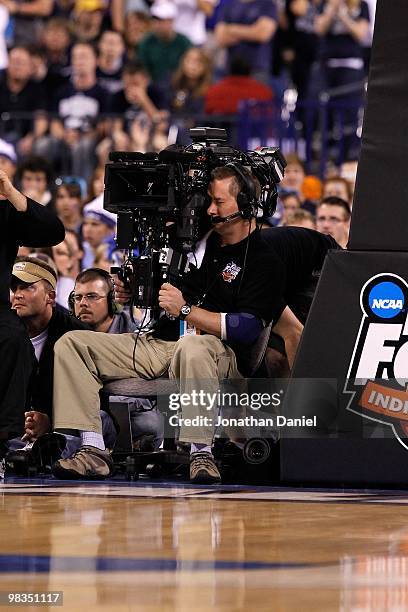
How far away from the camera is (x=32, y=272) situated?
823 cm

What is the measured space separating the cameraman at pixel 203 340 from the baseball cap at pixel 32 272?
0.61 m

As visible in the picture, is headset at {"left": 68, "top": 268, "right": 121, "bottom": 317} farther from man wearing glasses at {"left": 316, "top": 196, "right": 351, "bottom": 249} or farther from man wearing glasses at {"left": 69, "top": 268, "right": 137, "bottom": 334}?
man wearing glasses at {"left": 316, "top": 196, "right": 351, "bottom": 249}

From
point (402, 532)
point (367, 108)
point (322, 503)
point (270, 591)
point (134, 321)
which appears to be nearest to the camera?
point (270, 591)

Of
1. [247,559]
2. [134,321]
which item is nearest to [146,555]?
[247,559]

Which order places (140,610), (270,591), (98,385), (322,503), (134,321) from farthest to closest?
(134,321) < (98,385) < (322,503) < (270,591) < (140,610)

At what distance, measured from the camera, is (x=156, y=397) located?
25.7ft

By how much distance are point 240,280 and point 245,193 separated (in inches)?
18.3

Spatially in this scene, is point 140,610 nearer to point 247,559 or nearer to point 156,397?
point 247,559

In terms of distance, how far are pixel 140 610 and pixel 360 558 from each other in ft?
3.84

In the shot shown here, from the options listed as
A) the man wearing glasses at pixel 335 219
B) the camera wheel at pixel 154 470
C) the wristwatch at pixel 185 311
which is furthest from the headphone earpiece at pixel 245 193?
the man wearing glasses at pixel 335 219

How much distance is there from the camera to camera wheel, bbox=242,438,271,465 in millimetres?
7395

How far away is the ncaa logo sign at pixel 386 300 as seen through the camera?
711 centimetres

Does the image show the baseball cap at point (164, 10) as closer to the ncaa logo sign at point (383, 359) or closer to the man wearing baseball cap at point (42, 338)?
the man wearing baseball cap at point (42, 338)

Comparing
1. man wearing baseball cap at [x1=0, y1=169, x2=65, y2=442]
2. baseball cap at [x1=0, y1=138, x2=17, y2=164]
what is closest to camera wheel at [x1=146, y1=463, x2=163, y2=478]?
man wearing baseball cap at [x1=0, y1=169, x2=65, y2=442]
